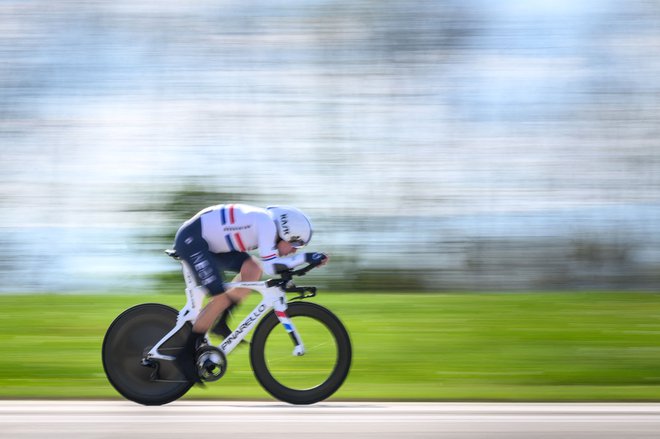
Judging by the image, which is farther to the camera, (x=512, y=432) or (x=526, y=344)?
(x=526, y=344)

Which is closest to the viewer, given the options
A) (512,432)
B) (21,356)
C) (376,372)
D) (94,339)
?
(512,432)

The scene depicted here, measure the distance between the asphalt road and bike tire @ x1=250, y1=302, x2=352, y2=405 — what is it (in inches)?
4.6

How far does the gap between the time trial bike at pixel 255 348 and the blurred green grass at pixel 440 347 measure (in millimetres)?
497

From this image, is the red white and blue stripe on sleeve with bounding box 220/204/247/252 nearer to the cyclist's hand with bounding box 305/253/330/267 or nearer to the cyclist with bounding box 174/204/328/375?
the cyclist with bounding box 174/204/328/375

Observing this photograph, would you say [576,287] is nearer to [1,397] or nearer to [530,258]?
[530,258]

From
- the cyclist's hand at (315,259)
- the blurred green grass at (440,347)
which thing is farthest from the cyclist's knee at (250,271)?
the blurred green grass at (440,347)

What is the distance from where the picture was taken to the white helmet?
720 centimetres

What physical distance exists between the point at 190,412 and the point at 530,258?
36.0 feet

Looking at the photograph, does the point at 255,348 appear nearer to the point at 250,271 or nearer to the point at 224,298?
the point at 224,298

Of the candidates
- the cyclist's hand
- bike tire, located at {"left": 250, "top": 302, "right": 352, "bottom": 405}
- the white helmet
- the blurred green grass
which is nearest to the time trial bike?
bike tire, located at {"left": 250, "top": 302, "right": 352, "bottom": 405}

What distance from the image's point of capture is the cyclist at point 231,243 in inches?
281

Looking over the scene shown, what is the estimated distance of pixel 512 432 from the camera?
20.3 ft

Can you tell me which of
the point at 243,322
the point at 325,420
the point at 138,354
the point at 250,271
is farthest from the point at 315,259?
the point at 138,354

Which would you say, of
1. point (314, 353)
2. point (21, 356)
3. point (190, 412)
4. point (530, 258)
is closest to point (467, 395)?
point (314, 353)
